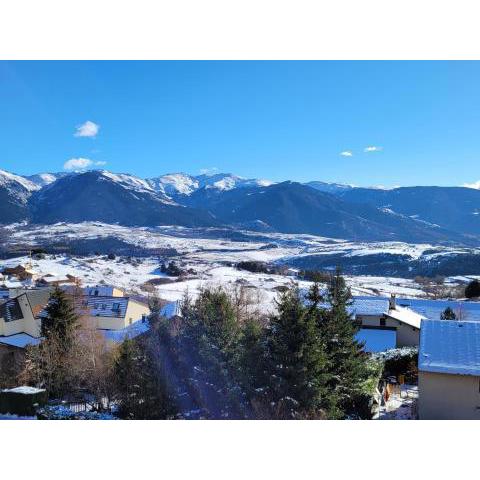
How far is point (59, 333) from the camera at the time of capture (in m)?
17.2

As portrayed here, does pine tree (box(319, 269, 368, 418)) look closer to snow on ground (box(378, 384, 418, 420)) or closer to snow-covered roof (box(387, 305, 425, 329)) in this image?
snow on ground (box(378, 384, 418, 420))

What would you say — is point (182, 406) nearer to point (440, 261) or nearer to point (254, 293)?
point (254, 293)

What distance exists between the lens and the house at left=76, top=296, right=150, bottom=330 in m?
25.2

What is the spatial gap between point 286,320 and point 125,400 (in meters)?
4.91

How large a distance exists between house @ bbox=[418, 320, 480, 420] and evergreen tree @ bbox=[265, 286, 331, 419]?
288 centimetres

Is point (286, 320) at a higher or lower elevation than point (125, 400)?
higher

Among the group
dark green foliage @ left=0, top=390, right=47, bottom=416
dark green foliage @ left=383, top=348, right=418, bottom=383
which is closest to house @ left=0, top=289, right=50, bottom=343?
dark green foliage @ left=0, top=390, right=47, bottom=416

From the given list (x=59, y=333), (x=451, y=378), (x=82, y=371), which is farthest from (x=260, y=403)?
(x=59, y=333)

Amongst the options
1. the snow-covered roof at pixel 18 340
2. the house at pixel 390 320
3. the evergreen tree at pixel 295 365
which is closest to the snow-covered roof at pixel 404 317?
the house at pixel 390 320

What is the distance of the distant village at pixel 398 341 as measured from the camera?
11.2 m

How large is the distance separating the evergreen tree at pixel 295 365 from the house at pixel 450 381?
2878 millimetres

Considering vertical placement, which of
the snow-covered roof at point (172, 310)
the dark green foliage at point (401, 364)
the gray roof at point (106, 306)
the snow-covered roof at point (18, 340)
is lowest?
the snow-covered roof at point (18, 340)

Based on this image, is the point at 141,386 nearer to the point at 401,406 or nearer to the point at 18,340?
the point at 401,406

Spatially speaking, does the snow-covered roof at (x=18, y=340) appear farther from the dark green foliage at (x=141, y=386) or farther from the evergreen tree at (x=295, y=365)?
the evergreen tree at (x=295, y=365)
